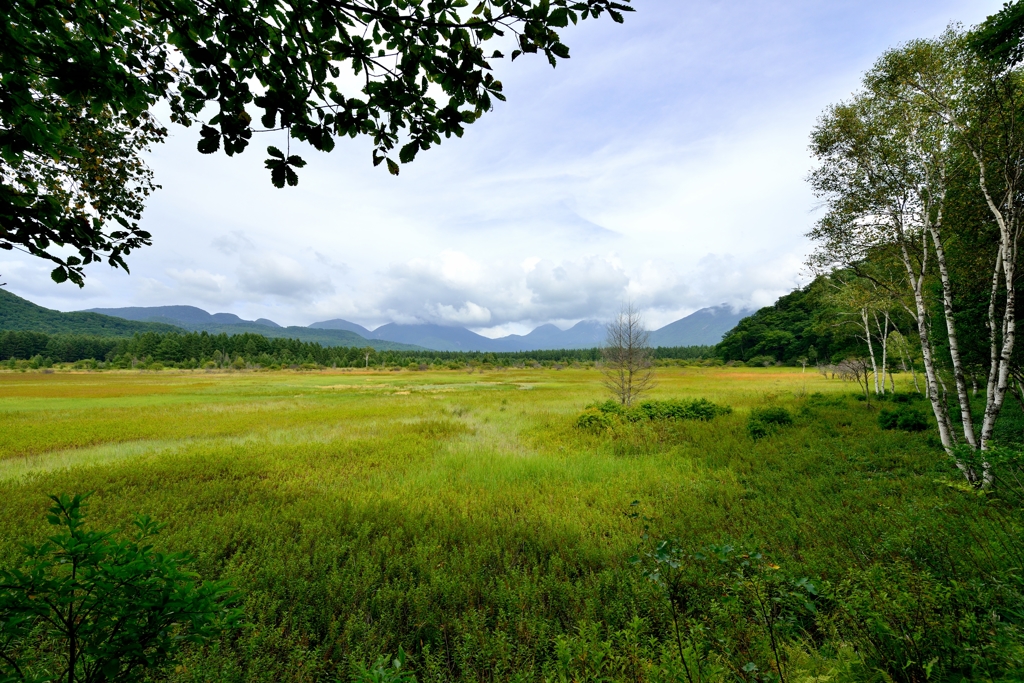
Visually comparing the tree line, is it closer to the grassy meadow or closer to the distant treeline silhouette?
the grassy meadow

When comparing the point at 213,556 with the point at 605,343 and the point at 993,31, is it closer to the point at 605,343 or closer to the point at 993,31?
the point at 993,31

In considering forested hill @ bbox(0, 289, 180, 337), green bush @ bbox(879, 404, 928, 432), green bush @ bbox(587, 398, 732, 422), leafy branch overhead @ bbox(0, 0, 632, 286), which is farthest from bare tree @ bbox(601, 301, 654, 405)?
forested hill @ bbox(0, 289, 180, 337)

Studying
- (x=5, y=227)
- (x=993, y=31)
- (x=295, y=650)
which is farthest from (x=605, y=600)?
(x=993, y=31)

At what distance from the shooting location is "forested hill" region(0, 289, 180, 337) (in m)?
126

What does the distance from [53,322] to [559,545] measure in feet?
820

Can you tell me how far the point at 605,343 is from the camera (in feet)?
81.5

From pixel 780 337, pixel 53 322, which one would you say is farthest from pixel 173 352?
pixel 780 337

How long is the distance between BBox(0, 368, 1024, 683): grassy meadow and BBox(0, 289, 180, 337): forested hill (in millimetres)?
174710

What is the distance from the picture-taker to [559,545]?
246 inches

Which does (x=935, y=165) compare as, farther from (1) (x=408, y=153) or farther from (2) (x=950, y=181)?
(1) (x=408, y=153)

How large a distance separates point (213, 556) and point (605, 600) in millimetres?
6170

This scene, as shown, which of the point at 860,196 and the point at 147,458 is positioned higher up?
the point at 860,196

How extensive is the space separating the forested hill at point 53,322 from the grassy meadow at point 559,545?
17471cm

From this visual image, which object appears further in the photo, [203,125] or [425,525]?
[425,525]
